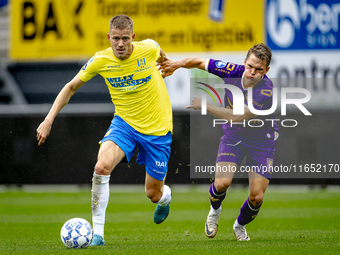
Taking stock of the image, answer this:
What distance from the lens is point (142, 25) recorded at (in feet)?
41.0

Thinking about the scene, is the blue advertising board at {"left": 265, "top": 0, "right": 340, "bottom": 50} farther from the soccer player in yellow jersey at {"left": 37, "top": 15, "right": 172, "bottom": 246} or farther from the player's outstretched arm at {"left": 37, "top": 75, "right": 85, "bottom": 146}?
the player's outstretched arm at {"left": 37, "top": 75, "right": 85, "bottom": 146}

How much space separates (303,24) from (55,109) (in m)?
8.64

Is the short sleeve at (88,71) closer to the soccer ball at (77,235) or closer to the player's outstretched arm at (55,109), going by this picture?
the player's outstretched arm at (55,109)

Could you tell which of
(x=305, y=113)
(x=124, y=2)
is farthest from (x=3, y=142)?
(x=305, y=113)

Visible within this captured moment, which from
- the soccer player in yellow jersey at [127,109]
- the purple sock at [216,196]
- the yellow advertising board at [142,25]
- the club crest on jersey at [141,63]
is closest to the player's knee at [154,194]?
the soccer player in yellow jersey at [127,109]

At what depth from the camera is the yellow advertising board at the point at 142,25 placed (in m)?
12.2

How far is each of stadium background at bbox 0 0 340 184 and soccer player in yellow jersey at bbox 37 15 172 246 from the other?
5.71 meters

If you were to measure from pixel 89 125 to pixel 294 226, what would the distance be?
239 inches

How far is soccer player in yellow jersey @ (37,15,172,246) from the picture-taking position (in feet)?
16.5

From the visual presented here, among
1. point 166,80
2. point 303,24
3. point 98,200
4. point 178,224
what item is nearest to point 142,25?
point 166,80

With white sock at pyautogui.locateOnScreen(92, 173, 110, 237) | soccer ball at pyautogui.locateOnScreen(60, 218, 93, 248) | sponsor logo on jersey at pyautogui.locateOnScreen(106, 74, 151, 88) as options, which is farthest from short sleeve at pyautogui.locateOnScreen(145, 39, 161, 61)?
soccer ball at pyautogui.locateOnScreen(60, 218, 93, 248)

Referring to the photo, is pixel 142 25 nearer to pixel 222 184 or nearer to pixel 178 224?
pixel 178 224

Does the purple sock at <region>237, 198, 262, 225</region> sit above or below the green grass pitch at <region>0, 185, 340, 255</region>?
above

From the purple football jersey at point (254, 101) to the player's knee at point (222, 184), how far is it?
482 mm
